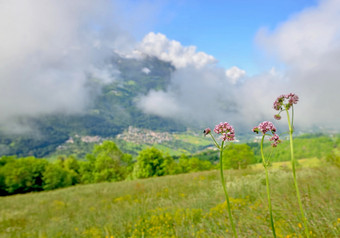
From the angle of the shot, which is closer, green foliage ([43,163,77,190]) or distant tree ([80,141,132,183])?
distant tree ([80,141,132,183])

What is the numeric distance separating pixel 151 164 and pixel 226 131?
53.5 m

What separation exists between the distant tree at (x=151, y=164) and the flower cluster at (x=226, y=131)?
166 ft

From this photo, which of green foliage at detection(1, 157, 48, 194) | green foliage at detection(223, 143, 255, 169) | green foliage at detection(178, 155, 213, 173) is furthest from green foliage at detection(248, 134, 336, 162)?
green foliage at detection(1, 157, 48, 194)

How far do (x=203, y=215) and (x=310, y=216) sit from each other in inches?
107

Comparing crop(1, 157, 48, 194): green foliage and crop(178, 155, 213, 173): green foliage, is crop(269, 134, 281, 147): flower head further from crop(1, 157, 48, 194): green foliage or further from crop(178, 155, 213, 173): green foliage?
crop(1, 157, 48, 194): green foliage

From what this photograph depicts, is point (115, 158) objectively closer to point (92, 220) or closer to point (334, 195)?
point (92, 220)

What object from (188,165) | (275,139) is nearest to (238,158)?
(188,165)

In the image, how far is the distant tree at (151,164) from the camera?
2015 inches

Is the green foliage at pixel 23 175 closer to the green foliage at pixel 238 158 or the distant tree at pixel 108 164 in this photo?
the distant tree at pixel 108 164

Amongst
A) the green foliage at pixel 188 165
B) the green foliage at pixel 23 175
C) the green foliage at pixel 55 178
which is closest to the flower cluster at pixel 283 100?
the green foliage at pixel 55 178

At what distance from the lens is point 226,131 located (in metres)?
1.87

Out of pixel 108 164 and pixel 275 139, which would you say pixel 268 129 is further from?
pixel 108 164

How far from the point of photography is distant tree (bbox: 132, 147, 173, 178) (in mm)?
51188

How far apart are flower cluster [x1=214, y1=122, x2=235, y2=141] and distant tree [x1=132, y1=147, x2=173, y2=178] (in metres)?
50.6
